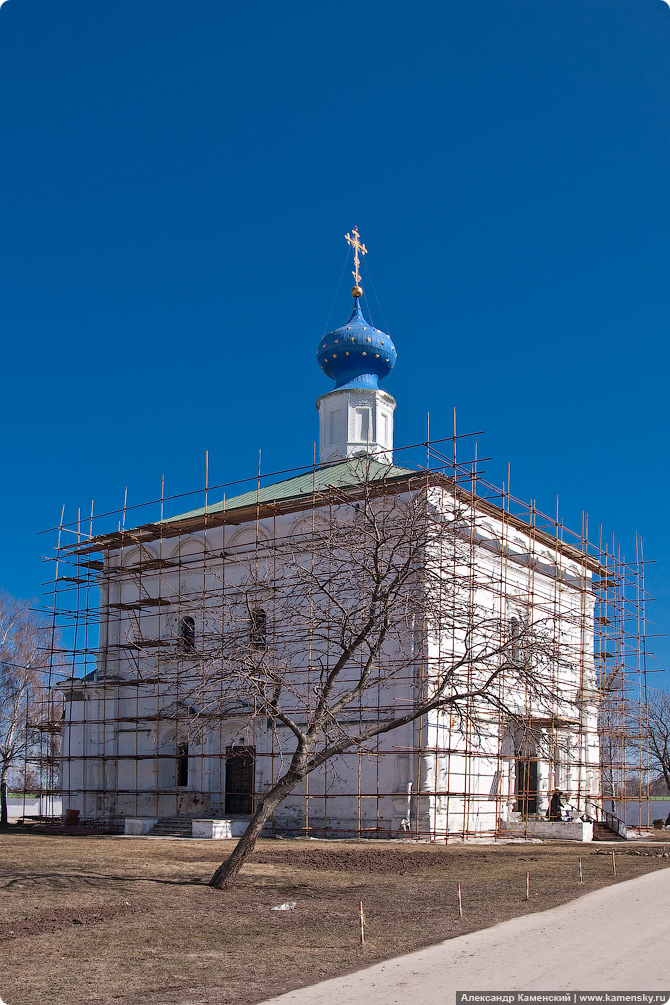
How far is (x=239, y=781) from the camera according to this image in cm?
2445

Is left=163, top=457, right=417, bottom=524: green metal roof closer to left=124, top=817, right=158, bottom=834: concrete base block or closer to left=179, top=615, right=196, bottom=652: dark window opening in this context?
left=179, top=615, right=196, bottom=652: dark window opening

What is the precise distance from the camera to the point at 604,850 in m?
18.8

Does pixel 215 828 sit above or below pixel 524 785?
below

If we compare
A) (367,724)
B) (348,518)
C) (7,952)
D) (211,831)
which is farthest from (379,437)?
(7,952)

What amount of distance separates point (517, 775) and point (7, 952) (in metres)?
17.9

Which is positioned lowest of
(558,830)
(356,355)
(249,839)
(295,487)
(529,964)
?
(558,830)

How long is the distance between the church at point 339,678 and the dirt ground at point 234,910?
2.90 metres

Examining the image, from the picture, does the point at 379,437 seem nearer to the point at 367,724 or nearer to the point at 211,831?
the point at 367,724

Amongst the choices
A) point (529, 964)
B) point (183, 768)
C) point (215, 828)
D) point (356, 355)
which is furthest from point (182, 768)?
point (529, 964)

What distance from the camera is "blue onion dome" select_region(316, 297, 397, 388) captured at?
2872cm

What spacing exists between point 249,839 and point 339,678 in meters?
9.79

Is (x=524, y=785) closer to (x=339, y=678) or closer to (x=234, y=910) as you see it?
(x=339, y=678)

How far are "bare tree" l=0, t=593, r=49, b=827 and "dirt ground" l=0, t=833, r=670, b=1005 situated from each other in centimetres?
1384

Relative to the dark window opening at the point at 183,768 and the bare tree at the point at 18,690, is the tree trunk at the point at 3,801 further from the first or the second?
the dark window opening at the point at 183,768
